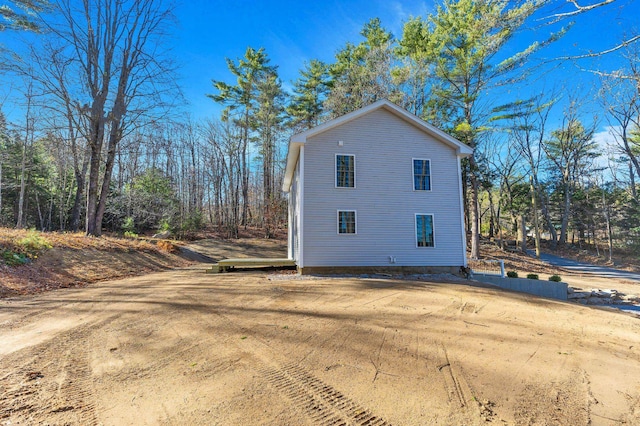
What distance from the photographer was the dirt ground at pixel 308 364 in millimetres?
2303

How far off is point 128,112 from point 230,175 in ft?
44.5

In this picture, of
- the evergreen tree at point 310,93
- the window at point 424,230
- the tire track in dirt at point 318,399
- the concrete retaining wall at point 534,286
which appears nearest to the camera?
the tire track in dirt at point 318,399

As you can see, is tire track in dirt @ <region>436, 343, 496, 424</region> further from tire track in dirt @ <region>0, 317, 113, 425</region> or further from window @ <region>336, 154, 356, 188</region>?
window @ <region>336, 154, 356, 188</region>

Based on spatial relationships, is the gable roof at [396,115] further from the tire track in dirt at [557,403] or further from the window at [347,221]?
the tire track in dirt at [557,403]

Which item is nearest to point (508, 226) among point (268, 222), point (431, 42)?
point (431, 42)

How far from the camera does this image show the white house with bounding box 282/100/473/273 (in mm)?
10250

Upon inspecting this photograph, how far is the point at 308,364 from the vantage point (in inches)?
123

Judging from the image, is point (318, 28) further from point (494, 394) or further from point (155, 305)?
point (494, 394)

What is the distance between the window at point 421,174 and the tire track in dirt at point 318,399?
31.0 ft

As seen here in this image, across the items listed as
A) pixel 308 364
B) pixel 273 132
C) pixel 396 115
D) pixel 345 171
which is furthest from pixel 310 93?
pixel 308 364

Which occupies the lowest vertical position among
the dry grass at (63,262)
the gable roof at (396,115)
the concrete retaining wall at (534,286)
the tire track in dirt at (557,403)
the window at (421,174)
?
the concrete retaining wall at (534,286)

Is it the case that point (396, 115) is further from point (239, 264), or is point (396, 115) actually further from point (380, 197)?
point (239, 264)

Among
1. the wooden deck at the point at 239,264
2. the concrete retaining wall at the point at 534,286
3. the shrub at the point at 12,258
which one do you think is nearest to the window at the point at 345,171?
the wooden deck at the point at 239,264

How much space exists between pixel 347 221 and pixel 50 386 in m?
8.66
